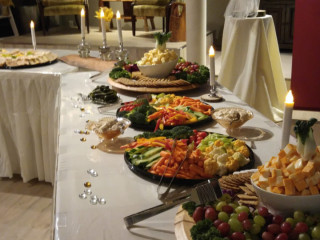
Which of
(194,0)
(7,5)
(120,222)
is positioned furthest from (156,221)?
(7,5)

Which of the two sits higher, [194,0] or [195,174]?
[194,0]

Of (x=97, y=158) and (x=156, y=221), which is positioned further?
(x=97, y=158)

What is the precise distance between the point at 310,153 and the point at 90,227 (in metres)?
0.48

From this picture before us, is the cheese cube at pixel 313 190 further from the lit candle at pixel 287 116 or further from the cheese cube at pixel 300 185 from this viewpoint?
the lit candle at pixel 287 116

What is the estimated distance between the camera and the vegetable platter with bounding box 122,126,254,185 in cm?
110

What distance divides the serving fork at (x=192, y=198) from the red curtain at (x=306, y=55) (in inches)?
129

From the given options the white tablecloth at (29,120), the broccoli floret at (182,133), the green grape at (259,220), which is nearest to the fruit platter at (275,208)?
the green grape at (259,220)

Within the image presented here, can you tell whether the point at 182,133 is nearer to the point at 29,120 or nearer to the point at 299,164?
the point at 299,164

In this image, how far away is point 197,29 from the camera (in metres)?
3.62

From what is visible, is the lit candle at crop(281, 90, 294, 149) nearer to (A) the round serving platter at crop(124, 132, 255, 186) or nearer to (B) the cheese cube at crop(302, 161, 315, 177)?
(A) the round serving platter at crop(124, 132, 255, 186)

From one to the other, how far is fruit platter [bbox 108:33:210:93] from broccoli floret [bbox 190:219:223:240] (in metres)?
1.19

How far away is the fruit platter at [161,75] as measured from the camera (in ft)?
6.45

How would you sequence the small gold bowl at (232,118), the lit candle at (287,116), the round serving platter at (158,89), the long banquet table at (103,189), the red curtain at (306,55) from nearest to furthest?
the long banquet table at (103,189) → the lit candle at (287,116) → the small gold bowl at (232,118) → the round serving platter at (158,89) → the red curtain at (306,55)

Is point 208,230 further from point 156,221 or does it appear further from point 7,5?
point 7,5
